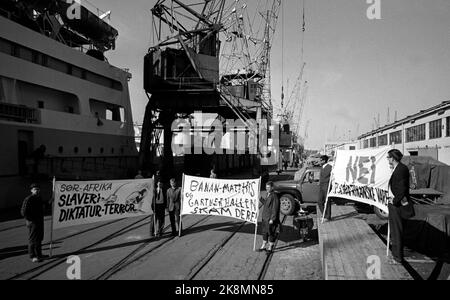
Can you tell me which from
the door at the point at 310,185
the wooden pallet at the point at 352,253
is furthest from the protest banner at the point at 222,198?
the door at the point at 310,185

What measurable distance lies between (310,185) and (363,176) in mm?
5188

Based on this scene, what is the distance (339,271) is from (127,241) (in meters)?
6.40

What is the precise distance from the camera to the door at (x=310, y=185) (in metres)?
13.3

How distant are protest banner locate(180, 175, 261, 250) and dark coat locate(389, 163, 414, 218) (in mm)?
3756

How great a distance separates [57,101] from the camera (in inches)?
913

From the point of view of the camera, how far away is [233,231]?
35.1 ft

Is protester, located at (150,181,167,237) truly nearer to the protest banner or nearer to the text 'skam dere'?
the protest banner

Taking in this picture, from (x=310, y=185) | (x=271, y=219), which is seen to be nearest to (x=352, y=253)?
(x=271, y=219)

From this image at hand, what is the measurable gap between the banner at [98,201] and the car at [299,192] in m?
6.21

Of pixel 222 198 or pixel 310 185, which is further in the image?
pixel 310 185

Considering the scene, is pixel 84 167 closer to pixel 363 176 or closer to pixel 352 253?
pixel 363 176

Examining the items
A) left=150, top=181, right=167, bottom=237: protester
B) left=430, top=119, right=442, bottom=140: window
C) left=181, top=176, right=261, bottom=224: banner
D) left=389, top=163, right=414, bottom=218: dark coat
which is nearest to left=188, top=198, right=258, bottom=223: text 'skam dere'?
left=181, top=176, right=261, bottom=224: banner
